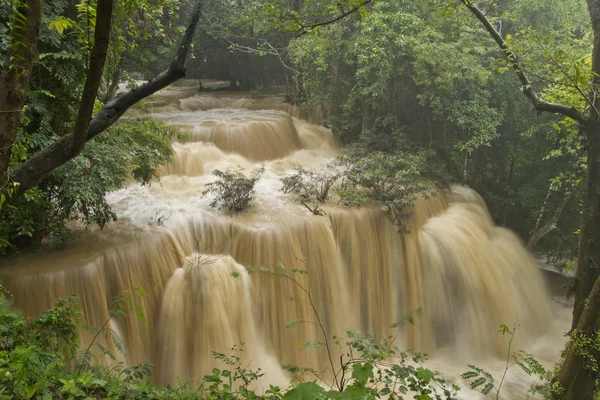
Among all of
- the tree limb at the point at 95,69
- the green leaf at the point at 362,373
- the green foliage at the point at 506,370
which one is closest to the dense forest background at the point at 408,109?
the green foliage at the point at 506,370

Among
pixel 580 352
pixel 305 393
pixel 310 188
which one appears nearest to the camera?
pixel 305 393

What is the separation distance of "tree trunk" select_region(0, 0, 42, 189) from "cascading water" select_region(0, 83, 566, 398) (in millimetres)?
3098

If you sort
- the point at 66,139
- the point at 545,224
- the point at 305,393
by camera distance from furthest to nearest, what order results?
the point at 545,224 → the point at 66,139 → the point at 305,393

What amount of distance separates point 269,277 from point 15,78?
4.93 meters

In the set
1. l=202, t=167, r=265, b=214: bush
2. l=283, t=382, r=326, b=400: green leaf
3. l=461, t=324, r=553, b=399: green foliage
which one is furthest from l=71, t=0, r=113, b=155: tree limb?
l=202, t=167, r=265, b=214: bush

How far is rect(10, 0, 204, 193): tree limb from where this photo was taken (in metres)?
2.26

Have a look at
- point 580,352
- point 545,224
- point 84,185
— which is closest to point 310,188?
point 84,185

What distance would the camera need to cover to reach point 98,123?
2.38m

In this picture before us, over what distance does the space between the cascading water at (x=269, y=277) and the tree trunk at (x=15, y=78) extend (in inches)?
122

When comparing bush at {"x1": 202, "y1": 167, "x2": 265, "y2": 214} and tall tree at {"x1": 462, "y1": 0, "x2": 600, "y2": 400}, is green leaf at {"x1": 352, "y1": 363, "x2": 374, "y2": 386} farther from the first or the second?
bush at {"x1": 202, "y1": 167, "x2": 265, "y2": 214}

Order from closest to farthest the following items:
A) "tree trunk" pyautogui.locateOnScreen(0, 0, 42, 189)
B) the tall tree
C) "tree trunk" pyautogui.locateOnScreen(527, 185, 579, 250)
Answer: "tree trunk" pyautogui.locateOnScreen(0, 0, 42, 189) → the tall tree → "tree trunk" pyautogui.locateOnScreen(527, 185, 579, 250)

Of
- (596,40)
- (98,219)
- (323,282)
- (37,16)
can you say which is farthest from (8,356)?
(596,40)

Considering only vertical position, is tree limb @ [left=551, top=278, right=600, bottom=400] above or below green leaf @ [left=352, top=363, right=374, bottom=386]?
below

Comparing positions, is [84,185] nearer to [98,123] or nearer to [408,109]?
[98,123]
